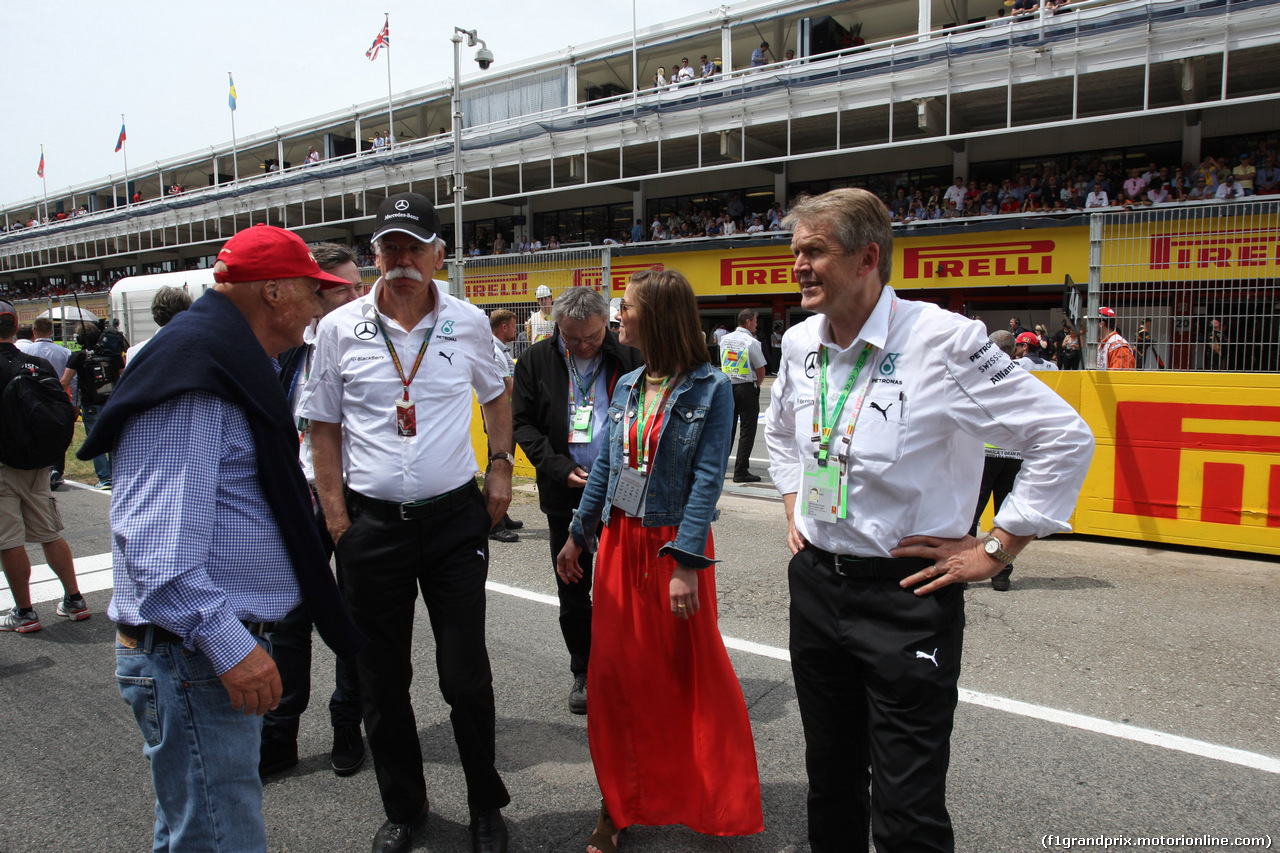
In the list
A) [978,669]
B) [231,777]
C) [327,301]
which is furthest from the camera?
[978,669]

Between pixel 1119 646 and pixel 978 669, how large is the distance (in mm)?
987

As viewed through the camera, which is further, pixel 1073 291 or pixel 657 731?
pixel 1073 291

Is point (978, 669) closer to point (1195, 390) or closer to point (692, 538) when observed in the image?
point (692, 538)

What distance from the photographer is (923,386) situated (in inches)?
83.4

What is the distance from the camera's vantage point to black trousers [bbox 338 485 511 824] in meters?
2.82

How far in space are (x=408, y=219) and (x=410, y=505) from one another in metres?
1.01

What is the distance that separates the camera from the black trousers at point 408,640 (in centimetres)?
282

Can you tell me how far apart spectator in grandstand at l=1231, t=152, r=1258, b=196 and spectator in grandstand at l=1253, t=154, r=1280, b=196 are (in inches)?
5.1

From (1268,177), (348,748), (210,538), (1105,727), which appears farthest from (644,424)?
(1268,177)

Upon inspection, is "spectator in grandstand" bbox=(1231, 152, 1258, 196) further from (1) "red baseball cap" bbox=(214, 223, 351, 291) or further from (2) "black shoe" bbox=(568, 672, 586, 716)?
(1) "red baseball cap" bbox=(214, 223, 351, 291)

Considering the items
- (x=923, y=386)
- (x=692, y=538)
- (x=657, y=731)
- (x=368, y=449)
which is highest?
(x=923, y=386)

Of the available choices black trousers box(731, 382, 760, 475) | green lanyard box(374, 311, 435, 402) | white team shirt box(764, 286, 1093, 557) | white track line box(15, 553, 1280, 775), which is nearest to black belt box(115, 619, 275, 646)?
green lanyard box(374, 311, 435, 402)

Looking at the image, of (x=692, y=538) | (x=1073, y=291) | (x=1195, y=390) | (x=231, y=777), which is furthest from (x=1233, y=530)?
(x=231, y=777)

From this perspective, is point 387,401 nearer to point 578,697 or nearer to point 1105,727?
point 578,697
